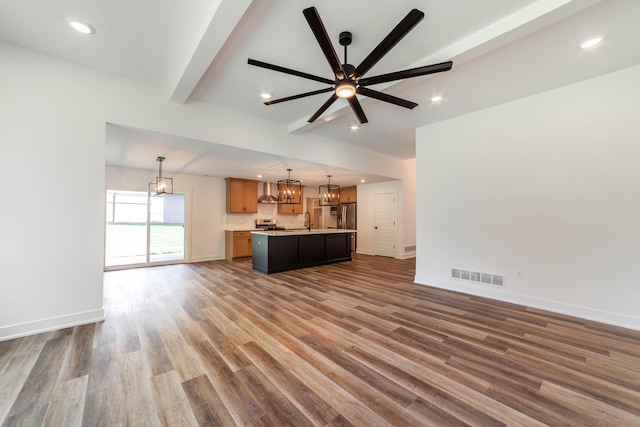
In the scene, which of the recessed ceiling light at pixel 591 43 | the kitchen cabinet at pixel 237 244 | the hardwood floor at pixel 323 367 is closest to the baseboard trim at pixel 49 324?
the hardwood floor at pixel 323 367

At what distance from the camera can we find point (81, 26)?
245cm

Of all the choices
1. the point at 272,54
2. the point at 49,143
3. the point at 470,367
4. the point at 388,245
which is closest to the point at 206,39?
the point at 272,54

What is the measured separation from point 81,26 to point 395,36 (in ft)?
9.84

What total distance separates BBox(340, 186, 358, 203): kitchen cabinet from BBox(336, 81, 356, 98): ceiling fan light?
7.26 m

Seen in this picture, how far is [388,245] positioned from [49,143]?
7961mm

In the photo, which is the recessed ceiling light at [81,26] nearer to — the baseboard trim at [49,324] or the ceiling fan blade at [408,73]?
the ceiling fan blade at [408,73]

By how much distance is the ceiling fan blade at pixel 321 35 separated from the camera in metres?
1.76

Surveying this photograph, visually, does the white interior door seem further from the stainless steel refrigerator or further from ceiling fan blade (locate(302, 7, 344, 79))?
ceiling fan blade (locate(302, 7, 344, 79))

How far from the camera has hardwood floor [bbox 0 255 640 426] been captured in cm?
168

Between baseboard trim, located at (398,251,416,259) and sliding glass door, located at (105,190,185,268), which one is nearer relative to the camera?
sliding glass door, located at (105,190,185,268)

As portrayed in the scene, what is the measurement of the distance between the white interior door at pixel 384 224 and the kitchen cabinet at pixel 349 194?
3.18ft

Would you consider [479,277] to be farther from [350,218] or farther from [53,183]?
[53,183]

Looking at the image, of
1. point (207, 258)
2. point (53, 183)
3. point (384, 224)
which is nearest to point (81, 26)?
point (53, 183)

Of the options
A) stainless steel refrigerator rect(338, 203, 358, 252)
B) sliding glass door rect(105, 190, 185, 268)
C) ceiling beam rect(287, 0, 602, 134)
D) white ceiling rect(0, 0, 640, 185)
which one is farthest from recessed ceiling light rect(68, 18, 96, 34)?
stainless steel refrigerator rect(338, 203, 358, 252)
